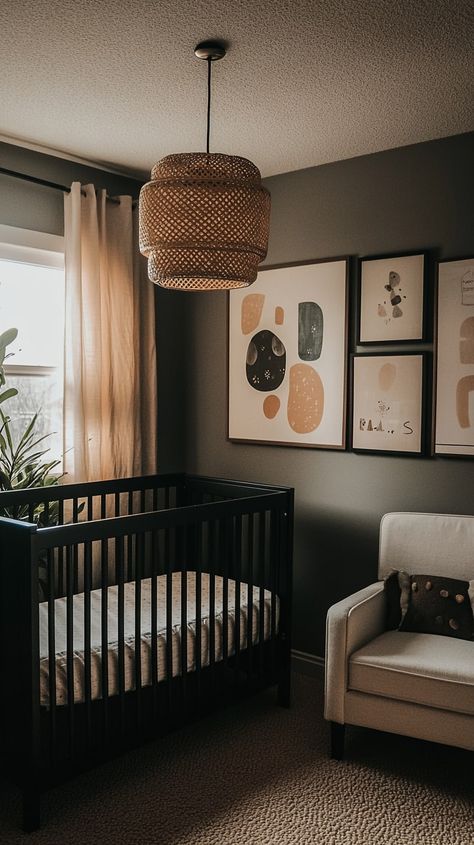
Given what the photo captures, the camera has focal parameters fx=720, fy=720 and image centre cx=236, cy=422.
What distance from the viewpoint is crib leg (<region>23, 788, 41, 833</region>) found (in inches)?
87.1

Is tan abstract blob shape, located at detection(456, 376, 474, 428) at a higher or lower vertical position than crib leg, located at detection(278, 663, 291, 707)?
higher

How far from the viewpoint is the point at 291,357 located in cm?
366

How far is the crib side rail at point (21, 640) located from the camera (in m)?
2.18

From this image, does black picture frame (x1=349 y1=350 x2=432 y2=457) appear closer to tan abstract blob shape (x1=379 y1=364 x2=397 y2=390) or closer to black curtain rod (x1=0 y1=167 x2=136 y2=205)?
tan abstract blob shape (x1=379 y1=364 x2=397 y2=390)

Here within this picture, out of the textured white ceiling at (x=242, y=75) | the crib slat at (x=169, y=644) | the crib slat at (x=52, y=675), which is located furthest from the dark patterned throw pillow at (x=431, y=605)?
the textured white ceiling at (x=242, y=75)

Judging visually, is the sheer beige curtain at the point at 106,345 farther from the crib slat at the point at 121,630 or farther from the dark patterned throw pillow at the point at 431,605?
the dark patterned throw pillow at the point at 431,605

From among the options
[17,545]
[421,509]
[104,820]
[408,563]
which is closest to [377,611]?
[408,563]

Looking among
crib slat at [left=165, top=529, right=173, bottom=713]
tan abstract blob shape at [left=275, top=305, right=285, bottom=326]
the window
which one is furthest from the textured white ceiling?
crib slat at [left=165, top=529, right=173, bottom=713]

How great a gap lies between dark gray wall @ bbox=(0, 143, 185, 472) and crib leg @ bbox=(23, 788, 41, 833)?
6.63 feet

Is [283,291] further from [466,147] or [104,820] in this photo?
[104,820]

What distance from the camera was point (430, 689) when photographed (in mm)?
2486

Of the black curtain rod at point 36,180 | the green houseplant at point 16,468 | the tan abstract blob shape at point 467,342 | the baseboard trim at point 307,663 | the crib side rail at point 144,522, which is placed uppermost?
the black curtain rod at point 36,180

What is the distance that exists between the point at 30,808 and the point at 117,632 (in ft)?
1.99

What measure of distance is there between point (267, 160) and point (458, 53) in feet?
4.19
